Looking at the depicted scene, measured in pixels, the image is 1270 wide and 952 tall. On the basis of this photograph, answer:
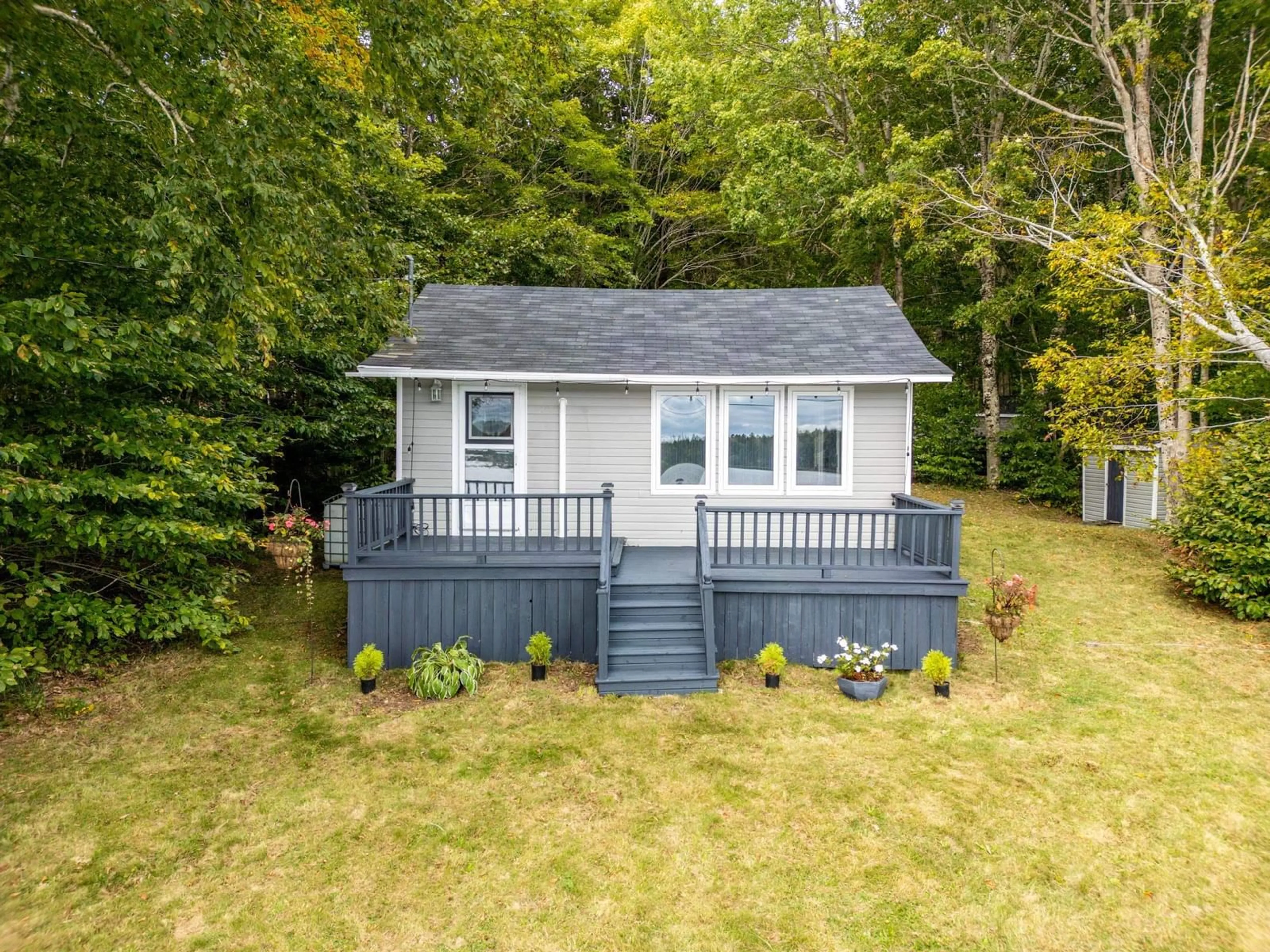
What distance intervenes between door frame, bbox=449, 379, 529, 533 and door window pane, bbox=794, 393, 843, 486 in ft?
12.1

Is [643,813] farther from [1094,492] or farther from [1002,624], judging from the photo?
[1094,492]

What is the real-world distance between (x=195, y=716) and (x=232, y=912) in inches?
107

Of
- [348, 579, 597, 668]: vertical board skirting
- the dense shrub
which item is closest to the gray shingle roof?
[348, 579, 597, 668]: vertical board skirting

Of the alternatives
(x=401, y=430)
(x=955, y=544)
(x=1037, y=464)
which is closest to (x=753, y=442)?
(x=955, y=544)

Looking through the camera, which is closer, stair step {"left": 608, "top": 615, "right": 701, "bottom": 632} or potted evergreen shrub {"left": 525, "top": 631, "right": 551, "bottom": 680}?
potted evergreen shrub {"left": 525, "top": 631, "right": 551, "bottom": 680}

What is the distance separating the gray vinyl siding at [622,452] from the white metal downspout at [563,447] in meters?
0.06

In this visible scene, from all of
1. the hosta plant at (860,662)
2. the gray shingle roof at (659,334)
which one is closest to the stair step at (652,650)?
the hosta plant at (860,662)

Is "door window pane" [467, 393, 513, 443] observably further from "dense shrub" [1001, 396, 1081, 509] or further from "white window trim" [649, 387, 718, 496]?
"dense shrub" [1001, 396, 1081, 509]

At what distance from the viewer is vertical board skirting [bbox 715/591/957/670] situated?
21.3ft

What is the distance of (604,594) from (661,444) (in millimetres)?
2961

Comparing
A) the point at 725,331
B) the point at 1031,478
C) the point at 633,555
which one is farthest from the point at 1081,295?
the point at 633,555

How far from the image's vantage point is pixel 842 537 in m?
8.30

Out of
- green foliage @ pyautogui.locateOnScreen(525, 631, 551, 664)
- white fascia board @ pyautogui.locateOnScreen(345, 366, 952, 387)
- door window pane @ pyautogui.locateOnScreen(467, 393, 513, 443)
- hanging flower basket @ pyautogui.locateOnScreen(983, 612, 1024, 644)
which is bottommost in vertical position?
green foliage @ pyautogui.locateOnScreen(525, 631, 551, 664)

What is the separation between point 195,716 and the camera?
5.46 m
